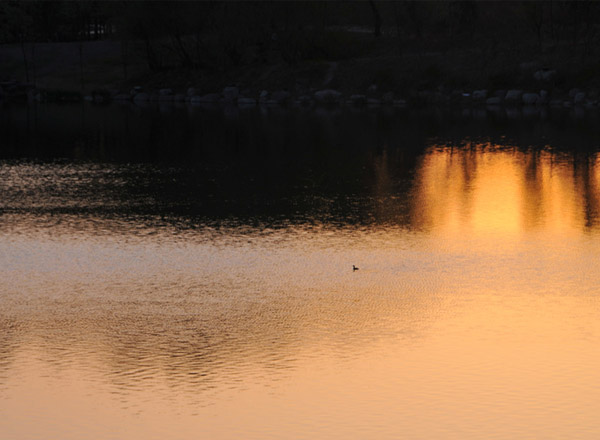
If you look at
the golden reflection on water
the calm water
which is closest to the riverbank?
the calm water

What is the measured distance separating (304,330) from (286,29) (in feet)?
263

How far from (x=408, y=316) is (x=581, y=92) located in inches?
2513

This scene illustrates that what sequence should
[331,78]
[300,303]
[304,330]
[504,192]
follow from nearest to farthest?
[304,330] → [300,303] → [504,192] → [331,78]

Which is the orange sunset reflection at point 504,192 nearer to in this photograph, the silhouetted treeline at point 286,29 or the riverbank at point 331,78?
the riverbank at point 331,78

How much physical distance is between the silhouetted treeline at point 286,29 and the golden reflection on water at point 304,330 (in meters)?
66.6

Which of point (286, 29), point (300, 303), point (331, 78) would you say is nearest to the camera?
point (300, 303)

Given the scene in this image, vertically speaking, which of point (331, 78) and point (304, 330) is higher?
point (331, 78)

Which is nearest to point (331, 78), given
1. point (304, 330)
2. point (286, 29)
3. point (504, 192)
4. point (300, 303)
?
point (286, 29)

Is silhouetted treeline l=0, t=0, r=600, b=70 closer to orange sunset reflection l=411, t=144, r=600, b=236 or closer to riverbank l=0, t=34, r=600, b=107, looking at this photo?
riverbank l=0, t=34, r=600, b=107

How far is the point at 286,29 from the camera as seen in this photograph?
3671 inches

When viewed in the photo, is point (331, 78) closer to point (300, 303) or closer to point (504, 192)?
point (504, 192)

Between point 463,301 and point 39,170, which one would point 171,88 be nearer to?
point 39,170

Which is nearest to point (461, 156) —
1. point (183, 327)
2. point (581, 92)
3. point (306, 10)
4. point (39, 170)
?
point (39, 170)

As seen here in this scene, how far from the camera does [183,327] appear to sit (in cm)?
1622
